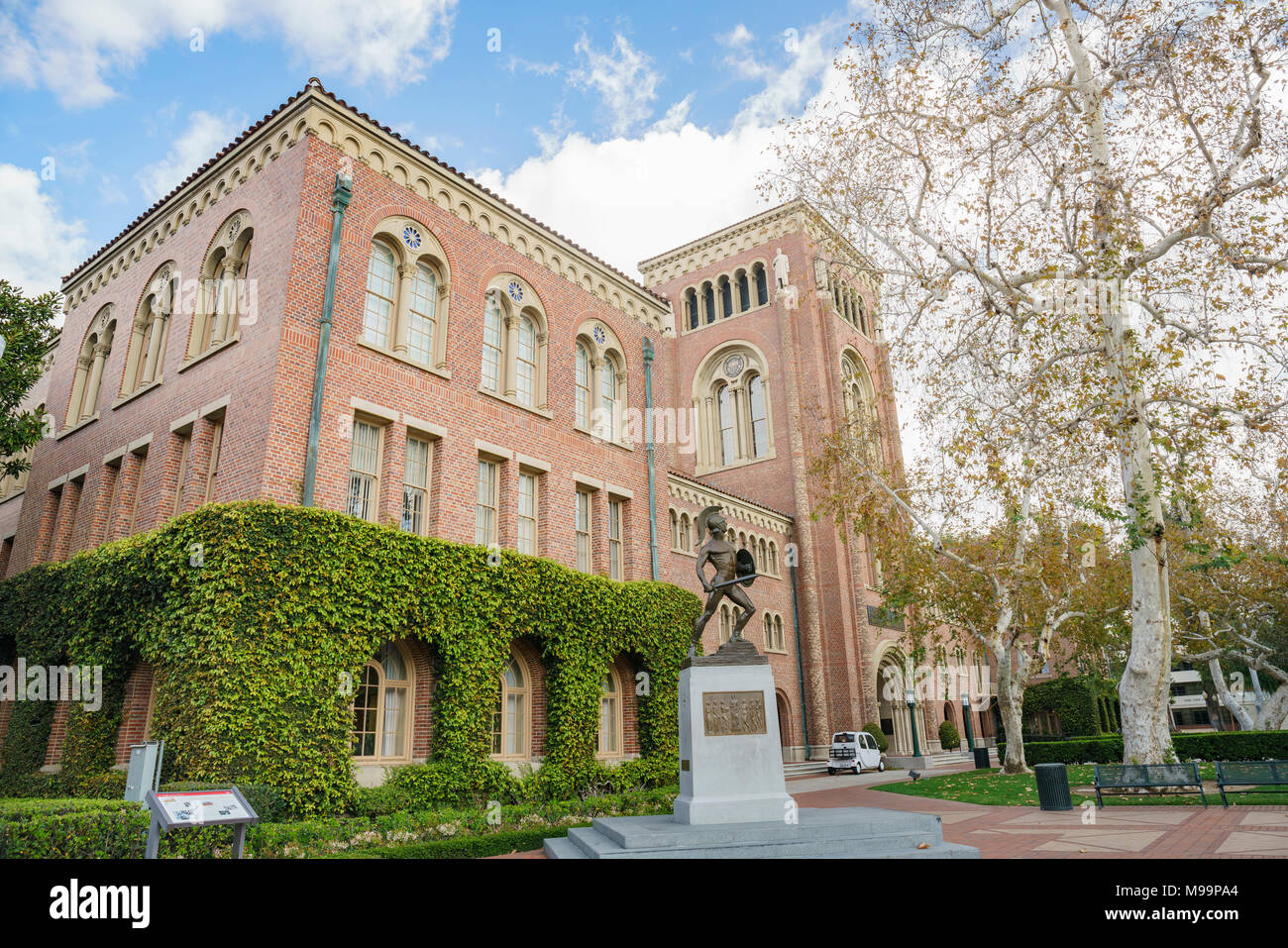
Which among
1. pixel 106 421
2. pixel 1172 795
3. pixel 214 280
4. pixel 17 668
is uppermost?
pixel 214 280

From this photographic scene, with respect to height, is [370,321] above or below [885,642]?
above

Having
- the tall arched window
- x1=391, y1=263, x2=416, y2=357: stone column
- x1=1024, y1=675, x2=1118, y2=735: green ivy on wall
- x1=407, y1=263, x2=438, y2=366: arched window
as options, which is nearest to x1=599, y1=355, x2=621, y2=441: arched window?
the tall arched window

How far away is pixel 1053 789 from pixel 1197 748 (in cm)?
1610

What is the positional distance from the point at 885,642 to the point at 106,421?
108ft

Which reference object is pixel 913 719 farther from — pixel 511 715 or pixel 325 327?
pixel 325 327

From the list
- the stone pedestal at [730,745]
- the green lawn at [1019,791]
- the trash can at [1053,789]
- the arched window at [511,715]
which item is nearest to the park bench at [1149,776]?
the trash can at [1053,789]

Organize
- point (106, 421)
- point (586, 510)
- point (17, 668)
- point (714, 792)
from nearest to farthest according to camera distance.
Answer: point (714, 792) < point (17, 668) < point (106, 421) < point (586, 510)

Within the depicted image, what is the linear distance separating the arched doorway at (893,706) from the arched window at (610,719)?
75.4 feet

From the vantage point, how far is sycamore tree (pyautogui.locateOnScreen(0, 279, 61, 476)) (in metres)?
17.5

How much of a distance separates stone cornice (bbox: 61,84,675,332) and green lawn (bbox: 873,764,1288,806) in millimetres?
15282
